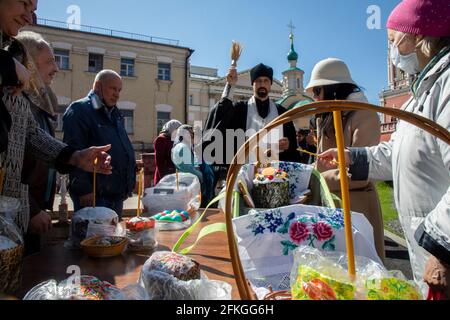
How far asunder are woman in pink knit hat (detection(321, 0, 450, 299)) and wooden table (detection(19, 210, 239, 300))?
0.60 meters

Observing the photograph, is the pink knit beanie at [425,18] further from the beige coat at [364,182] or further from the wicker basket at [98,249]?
the wicker basket at [98,249]

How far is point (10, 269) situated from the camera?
2.37 feet

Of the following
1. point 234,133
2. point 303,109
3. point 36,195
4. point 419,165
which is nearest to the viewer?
point 303,109

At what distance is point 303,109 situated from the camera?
0.68 meters

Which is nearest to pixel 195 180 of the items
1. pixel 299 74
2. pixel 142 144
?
pixel 142 144

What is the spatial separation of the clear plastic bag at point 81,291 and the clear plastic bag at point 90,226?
0.63m

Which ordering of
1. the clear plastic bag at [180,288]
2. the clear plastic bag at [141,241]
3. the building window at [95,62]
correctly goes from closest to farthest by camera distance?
the clear plastic bag at [180,288] → the clear plastic bag at [141,241] → the building window at [95,62]

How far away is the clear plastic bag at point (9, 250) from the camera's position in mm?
697

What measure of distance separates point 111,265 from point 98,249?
0.30ft

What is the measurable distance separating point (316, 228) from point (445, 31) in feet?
2.78

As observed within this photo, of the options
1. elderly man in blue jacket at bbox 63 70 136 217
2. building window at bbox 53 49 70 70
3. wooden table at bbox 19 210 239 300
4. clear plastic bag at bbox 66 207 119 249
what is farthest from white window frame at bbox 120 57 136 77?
wooden table at bbox 19 210 239 300

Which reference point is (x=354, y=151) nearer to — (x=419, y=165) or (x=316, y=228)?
(x=419, y=165)

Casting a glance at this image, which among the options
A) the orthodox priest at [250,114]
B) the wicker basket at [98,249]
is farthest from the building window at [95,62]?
the wicker basket at [98,249]

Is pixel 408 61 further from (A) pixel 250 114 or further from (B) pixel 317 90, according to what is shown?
(A) pixel 250 114
